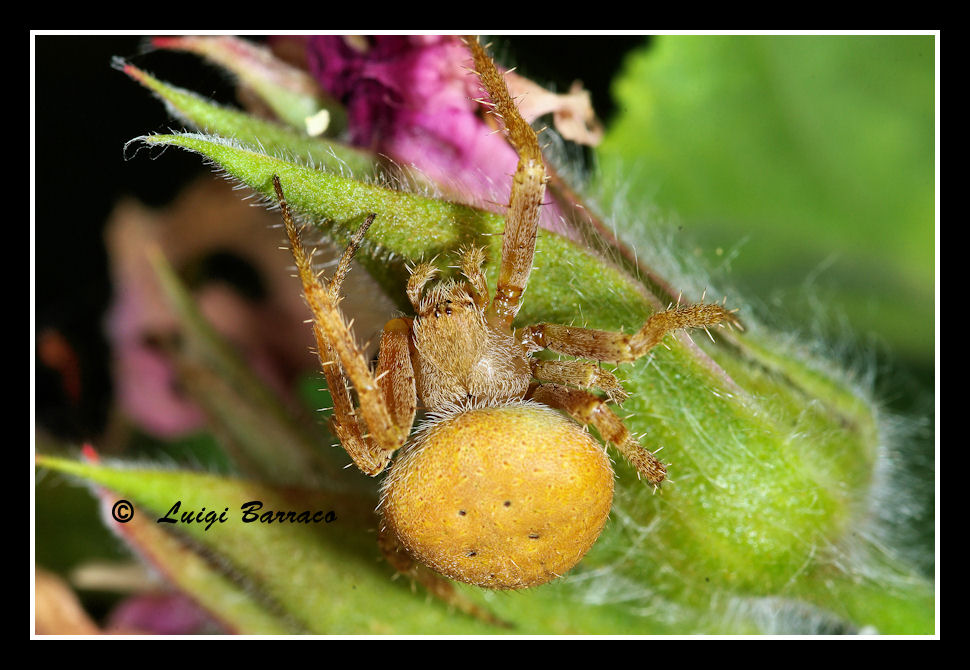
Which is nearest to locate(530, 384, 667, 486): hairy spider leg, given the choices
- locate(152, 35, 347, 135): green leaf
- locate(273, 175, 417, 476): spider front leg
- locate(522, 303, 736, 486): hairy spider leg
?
locate(522, 303, 736, 486): hairy spider leg

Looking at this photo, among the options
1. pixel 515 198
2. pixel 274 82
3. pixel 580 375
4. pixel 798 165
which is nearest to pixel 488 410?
pixel 580 375

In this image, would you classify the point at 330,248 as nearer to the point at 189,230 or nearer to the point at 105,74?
the point at 105,74

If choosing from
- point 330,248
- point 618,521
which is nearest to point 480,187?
point 330,248

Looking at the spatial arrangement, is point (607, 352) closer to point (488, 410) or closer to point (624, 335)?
point (624, 335)

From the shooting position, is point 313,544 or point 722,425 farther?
point 313,544

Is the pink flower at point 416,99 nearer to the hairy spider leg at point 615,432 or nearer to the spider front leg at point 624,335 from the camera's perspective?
the spider front leg at point 624,335

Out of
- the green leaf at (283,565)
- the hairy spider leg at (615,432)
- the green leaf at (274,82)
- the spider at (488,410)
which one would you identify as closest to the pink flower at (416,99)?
the green leaf at (274,82)
